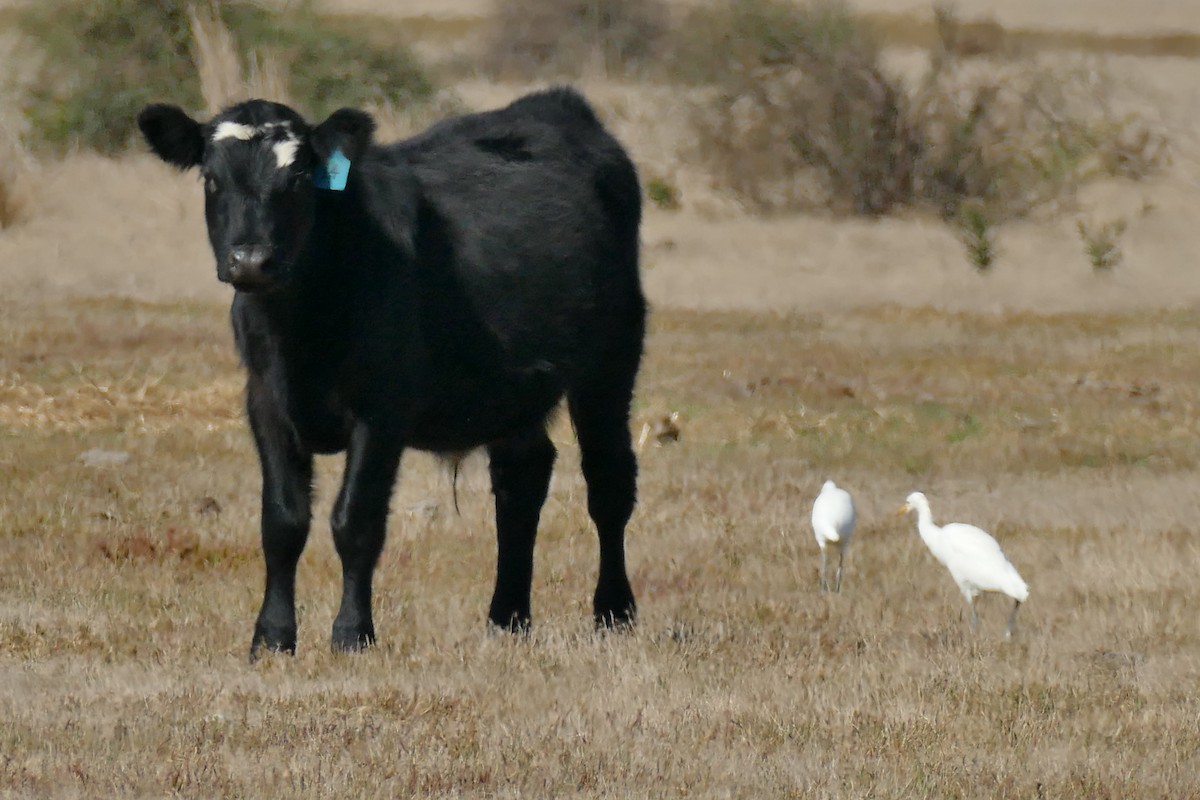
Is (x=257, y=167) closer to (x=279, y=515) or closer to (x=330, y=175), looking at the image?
(x=330, y=175)

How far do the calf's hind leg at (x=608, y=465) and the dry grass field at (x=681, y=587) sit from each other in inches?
13.4

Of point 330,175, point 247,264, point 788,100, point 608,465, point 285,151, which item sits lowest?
point 788,100

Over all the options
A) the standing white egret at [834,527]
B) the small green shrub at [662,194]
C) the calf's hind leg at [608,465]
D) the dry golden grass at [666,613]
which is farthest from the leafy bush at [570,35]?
the calf's hind leg at [608,465]

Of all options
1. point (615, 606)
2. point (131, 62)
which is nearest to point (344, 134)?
point (615, 606)

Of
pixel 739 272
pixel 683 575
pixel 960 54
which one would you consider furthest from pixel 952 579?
pixel 960 54

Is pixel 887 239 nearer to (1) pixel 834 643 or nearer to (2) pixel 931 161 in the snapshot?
(2) pixel 931 161

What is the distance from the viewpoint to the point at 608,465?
29.6ft

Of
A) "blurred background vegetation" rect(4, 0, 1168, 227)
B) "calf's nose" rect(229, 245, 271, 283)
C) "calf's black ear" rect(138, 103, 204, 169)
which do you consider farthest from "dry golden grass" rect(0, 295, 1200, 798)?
"blurred background vegetation" rect(4, 0, 1168, 227)

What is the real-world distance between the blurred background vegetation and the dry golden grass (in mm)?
17026

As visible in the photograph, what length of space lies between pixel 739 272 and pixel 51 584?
17.1m

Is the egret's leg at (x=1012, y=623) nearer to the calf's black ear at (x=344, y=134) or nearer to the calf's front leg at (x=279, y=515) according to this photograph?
the calf's front leg at (x=279, y=515)

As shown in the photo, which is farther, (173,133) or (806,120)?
(806,120)

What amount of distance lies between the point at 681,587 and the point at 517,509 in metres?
1.06

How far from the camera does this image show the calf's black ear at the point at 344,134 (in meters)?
7.20
